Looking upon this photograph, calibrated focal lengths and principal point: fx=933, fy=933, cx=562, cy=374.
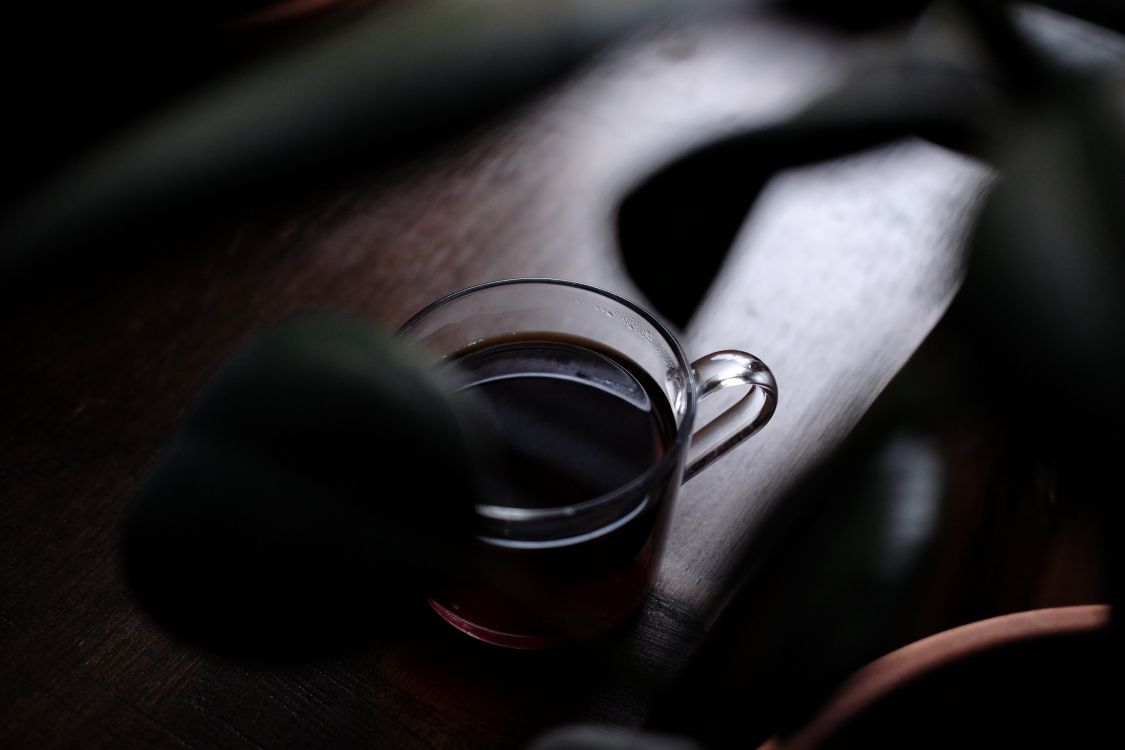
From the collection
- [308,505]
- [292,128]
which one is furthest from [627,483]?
[292,128]

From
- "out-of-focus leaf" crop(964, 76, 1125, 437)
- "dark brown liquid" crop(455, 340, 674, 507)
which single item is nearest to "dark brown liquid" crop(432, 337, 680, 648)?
"dark brown liquid" crop(455, 340, 674, 507)

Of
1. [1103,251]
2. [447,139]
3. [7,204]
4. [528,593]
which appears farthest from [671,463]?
[7,204]

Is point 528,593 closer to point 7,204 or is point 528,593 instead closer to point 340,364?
point 340,364

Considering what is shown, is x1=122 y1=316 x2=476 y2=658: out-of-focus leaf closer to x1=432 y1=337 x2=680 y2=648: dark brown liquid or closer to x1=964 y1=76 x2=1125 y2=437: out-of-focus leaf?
x1=432 y1=337 x2=680 y2=648: dark brown liquid

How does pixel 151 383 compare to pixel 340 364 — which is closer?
pixel 340 364

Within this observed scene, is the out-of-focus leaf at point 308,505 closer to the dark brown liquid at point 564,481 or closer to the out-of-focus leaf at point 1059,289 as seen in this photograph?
the dark brown liquid at point 564,481

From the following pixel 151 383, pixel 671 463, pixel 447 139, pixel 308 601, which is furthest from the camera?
pixel 447 139

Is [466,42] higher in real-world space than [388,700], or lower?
higher
